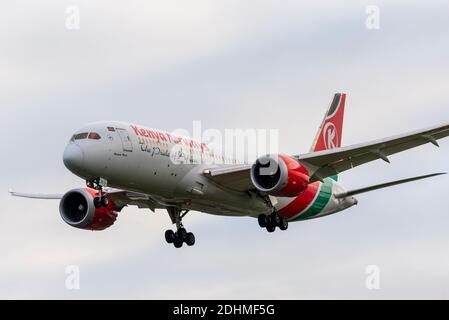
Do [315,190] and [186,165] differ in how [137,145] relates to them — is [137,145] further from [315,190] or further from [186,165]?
[315,190]

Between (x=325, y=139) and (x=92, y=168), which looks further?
(x=325, y=139)

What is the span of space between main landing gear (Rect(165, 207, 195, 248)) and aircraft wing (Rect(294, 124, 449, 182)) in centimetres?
781

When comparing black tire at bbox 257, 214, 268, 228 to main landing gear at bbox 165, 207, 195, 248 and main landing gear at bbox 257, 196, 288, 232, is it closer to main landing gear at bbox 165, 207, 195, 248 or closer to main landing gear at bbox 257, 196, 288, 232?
main landing gear at bbox 257, 196, 288, 232

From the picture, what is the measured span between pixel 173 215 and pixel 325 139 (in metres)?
11.9

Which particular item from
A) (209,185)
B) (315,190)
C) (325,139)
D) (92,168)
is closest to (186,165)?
(209,185)

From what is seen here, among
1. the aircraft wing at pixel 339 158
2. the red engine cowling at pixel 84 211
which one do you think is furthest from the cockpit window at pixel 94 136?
the red engine cowling at pixel 84 211

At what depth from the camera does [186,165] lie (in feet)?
202

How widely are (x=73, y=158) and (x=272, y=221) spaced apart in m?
12.1

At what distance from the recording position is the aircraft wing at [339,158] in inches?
2368

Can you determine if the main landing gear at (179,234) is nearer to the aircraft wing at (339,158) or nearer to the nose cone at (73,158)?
the aircraft wing at (339,158)

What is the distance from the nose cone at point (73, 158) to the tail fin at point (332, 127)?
19098 millimetres

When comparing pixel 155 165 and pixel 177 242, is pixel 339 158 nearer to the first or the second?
pixel 155 165

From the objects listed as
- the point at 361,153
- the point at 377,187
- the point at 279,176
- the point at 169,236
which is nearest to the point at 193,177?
the point at 279,176

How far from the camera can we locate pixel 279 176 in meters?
60.9
